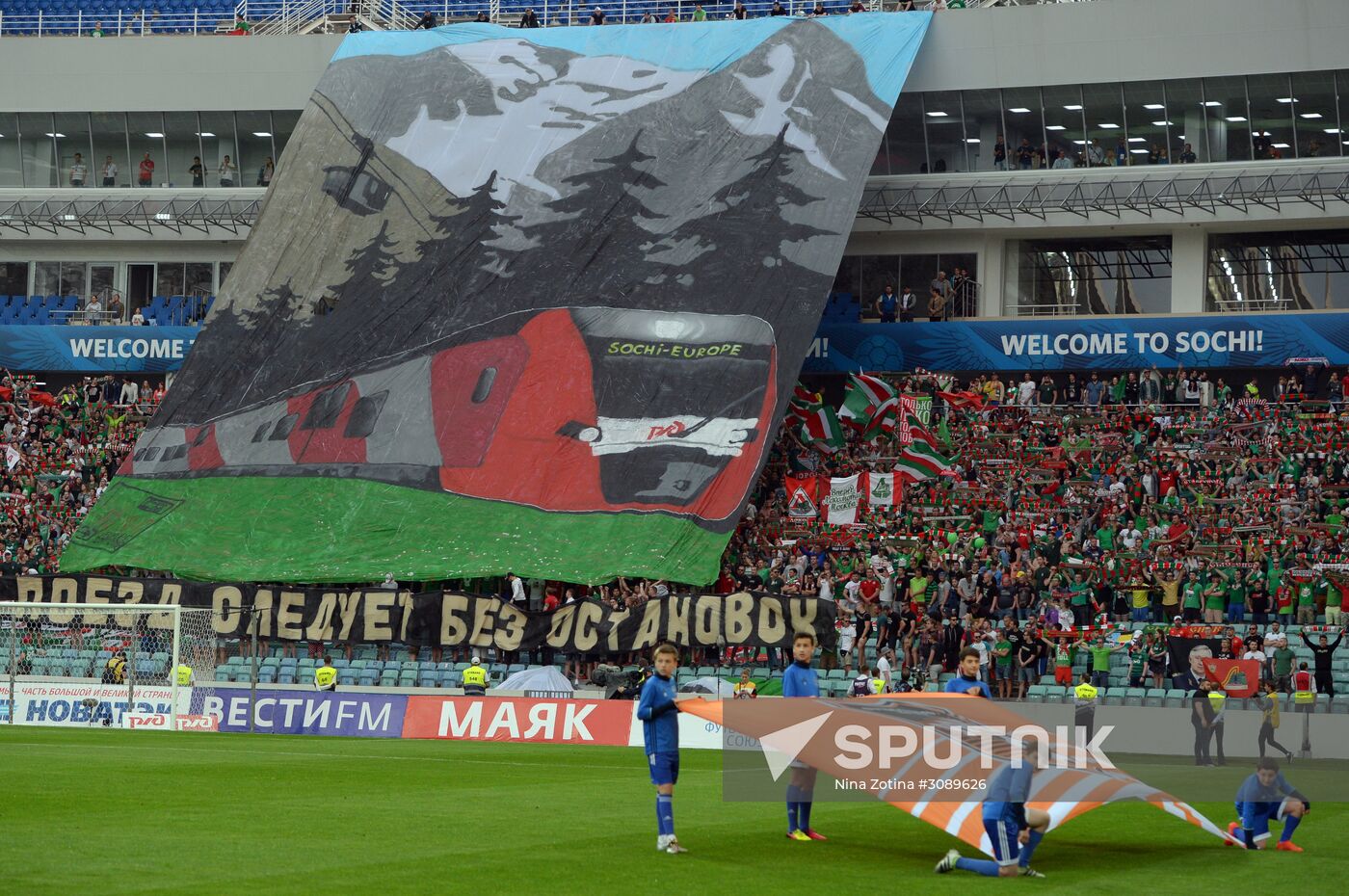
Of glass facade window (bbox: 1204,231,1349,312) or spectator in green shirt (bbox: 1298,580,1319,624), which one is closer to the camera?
spectator in green shirt (bbox: 1298,580,1319,624)

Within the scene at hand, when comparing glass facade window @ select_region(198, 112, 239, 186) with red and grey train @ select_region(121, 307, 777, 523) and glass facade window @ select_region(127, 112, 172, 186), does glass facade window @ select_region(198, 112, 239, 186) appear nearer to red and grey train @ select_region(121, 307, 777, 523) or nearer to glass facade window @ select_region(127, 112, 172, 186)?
glass facade window @ select_region(127, 112, 172, 186)

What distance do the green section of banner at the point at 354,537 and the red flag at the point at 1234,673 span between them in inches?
488

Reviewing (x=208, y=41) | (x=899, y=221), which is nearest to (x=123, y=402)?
(x=208, y=41)

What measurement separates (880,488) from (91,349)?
30270 mm

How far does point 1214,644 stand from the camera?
113ft

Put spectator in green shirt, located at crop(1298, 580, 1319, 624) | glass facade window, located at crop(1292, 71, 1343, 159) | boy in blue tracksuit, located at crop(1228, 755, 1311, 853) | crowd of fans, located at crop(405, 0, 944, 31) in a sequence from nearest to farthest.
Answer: boy in blue tracksuit, located at crop(1228, 755, 1311, 853) < spectator in green shirt, located at crop(1298, 580, 1319, 624) < glass facade window, located at crop(1292, 71, 1343, 159) < crowd of fans, located at crop(405, 0, 944, 31)

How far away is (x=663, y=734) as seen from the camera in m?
15.6

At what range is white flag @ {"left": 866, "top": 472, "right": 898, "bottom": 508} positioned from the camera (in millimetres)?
46781

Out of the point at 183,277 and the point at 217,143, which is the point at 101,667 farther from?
the point at 217,143

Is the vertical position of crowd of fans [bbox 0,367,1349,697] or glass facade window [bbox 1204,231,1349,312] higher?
glass facade window [bbox 1204,231,1349,312]

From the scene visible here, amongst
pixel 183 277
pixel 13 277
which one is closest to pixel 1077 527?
pixel 183 277

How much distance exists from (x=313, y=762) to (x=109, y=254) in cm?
4365

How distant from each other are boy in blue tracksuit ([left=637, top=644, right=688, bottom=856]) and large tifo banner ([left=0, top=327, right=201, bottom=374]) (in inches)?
1906

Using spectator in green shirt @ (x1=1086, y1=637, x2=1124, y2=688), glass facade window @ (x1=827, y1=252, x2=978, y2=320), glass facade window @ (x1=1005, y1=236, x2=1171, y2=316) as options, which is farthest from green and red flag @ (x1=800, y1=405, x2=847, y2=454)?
spectator in green shirt @ (x1=1086, y1=637, x2=1124, y2=688)
